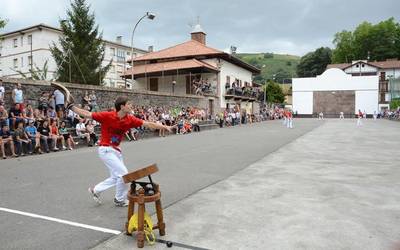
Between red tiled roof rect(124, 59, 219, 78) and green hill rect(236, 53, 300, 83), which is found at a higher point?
green hill rect(236, 53, 300, 83)

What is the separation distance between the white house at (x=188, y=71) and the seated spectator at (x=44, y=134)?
955 inches

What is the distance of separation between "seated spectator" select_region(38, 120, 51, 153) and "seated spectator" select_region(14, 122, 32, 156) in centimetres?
63

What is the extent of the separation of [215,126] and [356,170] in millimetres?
23533

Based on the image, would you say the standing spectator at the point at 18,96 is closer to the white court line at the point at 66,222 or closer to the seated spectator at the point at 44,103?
the seated spectator at the point at 44,103

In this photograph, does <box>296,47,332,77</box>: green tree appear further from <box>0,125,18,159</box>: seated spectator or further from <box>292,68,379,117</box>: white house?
<box>0,125,18,159</box>: seated spectator

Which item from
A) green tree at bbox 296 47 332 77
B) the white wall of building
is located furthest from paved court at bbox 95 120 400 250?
green tree at bbox 296 47 332 77

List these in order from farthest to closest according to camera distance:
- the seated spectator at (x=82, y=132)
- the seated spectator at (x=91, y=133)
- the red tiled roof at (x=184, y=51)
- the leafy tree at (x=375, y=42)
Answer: the leafy tree at (x=375, y=42)
the red tiled roof at (x=184, y=51)
the seated spectator at (x=91, y=133)
the seated spectator at (x=82, y=132)

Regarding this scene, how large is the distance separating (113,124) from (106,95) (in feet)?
53.0

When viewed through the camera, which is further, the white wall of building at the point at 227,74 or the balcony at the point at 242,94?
the balcony at the point at 242,94

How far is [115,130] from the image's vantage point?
603cm

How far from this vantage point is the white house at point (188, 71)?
131 feet

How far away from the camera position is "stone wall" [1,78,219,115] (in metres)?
15.9

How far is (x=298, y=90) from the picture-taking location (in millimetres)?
73812

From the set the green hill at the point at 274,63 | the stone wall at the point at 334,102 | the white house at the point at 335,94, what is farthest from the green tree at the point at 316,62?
the stone wall at the point at 334,102
